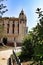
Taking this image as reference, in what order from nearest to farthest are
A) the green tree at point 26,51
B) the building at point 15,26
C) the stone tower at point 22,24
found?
the green tree at point 26,51
the building at point 15,26
the stone tower at point 22,24

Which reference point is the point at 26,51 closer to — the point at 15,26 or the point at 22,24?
the point at 15,26

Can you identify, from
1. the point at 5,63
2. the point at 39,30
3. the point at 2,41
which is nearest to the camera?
the point at 39,30

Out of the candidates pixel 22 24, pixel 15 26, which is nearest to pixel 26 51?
pixel 15 26

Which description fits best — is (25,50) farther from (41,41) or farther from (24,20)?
(24,20)

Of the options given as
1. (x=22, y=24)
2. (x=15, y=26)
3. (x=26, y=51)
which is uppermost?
(x=22, y=24)

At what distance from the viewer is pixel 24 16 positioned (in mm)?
88562

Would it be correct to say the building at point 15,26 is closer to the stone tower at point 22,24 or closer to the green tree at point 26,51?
the stone tower at point 22,24

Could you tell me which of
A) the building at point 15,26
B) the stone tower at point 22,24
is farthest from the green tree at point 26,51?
the stone tower at point 22,24

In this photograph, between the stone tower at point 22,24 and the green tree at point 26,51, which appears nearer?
the green tree at point 26,51

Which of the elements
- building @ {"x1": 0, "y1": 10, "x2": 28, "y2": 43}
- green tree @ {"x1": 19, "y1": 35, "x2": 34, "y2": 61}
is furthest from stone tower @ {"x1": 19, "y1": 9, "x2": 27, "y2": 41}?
green tree @ {"x1": 19, "y1": 35, "x2": 34, "y2": 61}

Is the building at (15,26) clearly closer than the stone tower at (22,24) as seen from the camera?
Yes

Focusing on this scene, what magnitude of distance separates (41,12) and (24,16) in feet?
266

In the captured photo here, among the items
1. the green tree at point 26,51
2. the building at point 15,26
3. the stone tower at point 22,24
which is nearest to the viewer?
the green tree at point 26,51

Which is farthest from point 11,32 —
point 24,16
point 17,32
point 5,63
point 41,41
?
point 41,41
